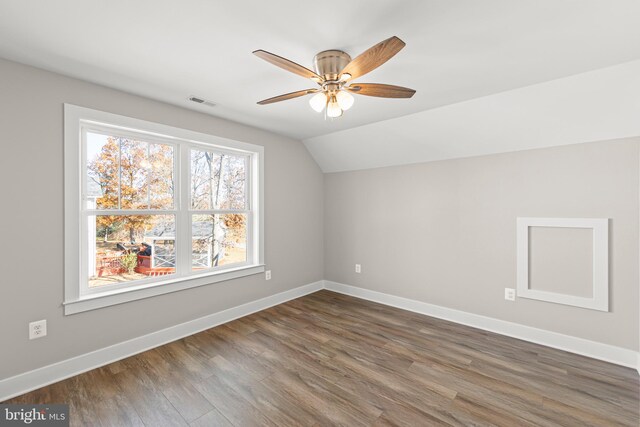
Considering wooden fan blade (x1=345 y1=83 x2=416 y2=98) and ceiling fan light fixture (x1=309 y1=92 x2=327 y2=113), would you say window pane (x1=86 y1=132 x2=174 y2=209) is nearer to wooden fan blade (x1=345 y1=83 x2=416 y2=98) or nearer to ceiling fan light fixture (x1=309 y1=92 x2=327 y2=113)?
ceiling fan light fixture (x1=309 y1=92 x2=327 y2=113)

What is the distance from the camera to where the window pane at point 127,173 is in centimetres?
246

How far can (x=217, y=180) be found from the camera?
3.37 m

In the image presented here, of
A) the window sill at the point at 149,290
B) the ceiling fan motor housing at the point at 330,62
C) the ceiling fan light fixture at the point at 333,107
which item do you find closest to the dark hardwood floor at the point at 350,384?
the window sill at the point at 149,290

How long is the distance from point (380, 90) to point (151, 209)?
2399mm

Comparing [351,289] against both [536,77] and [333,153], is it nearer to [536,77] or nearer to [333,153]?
[333,153]

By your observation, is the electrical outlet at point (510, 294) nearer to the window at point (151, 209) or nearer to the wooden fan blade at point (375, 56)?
the wooden fan blade at point (375, 56)

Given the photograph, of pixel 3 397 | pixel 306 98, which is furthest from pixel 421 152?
pixel 3 397

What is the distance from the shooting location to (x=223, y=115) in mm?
3129

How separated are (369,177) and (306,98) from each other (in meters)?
1.78

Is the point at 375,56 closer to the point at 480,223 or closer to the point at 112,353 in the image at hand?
the point at 480,223

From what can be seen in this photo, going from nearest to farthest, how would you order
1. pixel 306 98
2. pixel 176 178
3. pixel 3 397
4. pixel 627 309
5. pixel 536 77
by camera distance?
1. pixel 3 397
2. pixel 536 77
3. pixel 627 309
4. pixel 306 98
5. pixel 176 178

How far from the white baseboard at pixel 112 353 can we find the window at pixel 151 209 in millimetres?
395

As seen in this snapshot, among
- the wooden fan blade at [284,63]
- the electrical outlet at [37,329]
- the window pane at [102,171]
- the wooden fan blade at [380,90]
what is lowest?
the electrical outlet at [37,329]

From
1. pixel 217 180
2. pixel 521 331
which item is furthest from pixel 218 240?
pixel 521 331
